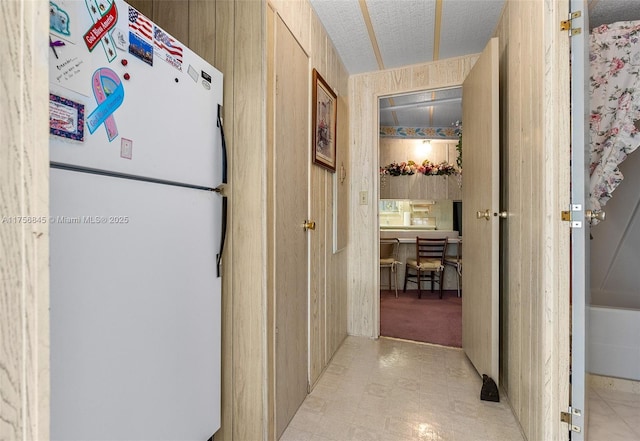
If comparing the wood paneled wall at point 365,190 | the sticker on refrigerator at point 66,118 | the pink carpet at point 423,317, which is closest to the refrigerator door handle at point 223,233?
the sticker on refrigerator at point 66,118

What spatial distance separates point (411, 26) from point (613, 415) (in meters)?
2.56

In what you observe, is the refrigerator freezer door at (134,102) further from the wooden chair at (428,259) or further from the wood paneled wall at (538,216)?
the wooden chair at (428,259)

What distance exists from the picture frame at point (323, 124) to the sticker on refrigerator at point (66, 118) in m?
1.31

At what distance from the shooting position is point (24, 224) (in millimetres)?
446

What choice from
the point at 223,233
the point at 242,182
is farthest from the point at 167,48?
the point at 223,233

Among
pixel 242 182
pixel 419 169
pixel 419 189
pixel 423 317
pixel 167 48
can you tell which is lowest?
pixel 423 317

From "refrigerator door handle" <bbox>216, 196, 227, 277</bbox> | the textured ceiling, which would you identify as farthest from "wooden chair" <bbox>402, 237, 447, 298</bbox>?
"refrigerator door handle" <bbox>216, 196, 227, 277</bbox>

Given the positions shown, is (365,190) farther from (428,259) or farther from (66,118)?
(66,118)

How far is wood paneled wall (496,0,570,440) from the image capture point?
126 centimetres

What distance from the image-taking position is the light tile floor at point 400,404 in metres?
1.58

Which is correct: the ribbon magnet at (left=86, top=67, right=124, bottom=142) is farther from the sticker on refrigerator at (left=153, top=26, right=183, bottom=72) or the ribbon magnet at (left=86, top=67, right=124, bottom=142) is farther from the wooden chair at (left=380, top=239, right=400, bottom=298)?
the wooden chair at (left=380, top=239, right=400, bottom=298)

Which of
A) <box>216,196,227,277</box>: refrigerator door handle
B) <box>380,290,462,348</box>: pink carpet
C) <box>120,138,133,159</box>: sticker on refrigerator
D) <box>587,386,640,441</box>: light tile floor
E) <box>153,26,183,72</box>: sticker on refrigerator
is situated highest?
<box>153,26,183,72</box>: sticker on refrigerator

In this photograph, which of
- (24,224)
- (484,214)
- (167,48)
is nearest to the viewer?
(24,224)

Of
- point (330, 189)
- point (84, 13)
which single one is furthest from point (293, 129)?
point (84, 13)
